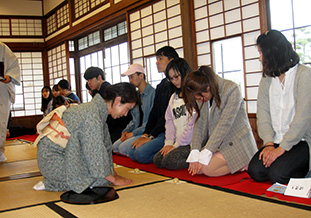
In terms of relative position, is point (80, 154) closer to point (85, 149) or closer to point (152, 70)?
point (85, 149)

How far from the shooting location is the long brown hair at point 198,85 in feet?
8.63

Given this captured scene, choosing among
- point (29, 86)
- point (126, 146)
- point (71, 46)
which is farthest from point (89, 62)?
point (126, 146)

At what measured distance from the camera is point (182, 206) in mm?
1961

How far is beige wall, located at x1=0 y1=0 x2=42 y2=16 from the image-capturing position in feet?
35.7

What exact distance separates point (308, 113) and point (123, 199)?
133 centimetres

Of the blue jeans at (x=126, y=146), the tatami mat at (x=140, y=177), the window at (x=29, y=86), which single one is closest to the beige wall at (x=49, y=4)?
the window at (x=29, y=86)

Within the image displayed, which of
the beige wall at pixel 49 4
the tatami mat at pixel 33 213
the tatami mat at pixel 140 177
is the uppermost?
the beige wall at pixel 49 4

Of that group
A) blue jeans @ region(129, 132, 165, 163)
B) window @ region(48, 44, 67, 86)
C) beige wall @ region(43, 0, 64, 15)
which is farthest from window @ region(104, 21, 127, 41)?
blue jeans @ region(129, 132, 165, 163)

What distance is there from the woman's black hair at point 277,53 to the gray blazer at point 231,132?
0.39 m

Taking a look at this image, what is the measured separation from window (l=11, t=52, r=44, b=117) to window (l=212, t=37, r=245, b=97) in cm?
810

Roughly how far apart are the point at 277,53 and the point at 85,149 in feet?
4.87

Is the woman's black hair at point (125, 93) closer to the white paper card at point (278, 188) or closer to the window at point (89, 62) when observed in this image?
the white paper card at point (278, 188)

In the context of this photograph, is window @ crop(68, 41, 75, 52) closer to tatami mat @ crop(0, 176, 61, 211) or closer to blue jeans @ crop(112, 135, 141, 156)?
blue jeans @ crop(112, 135, 141, 156)

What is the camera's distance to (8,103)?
4344 mm
